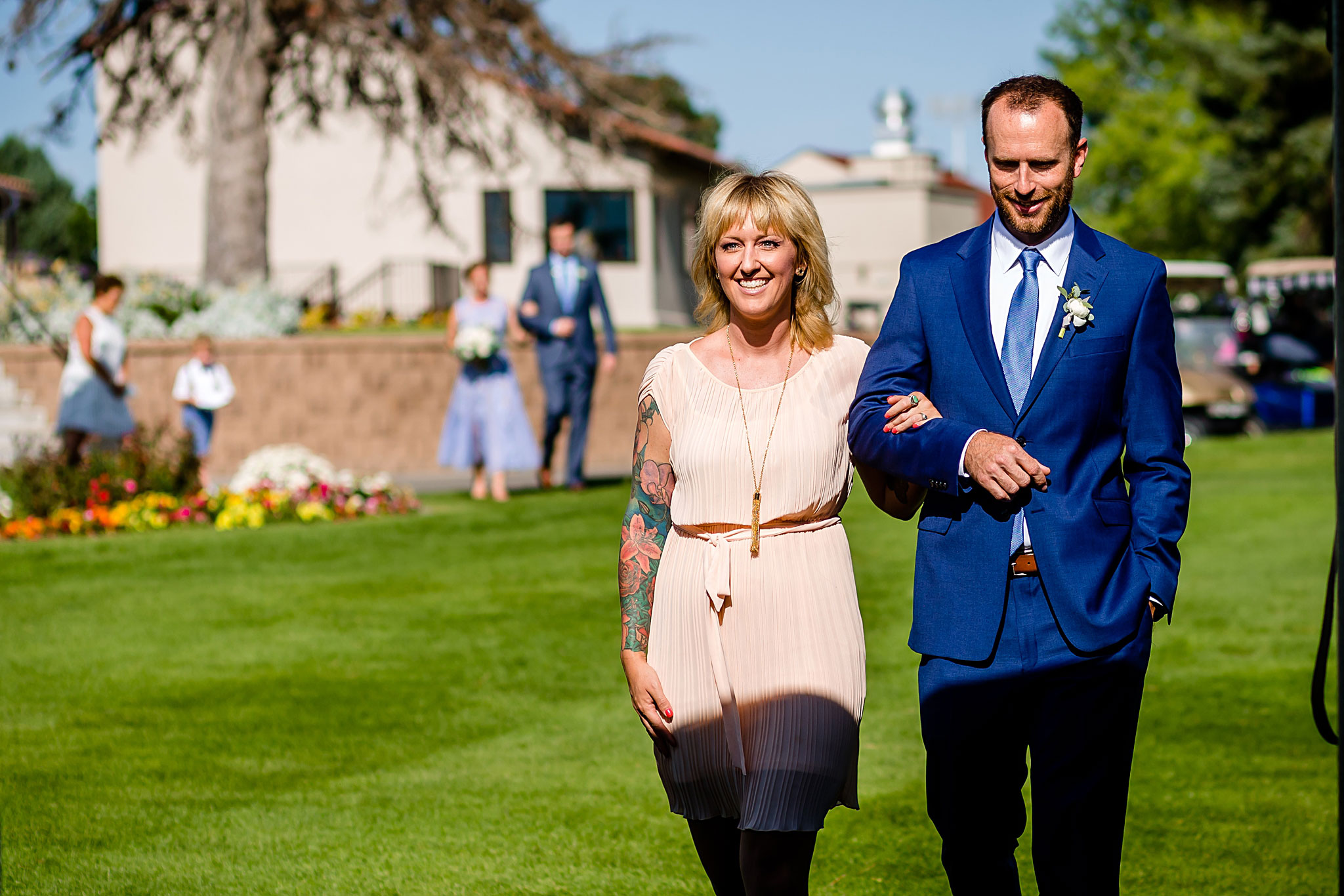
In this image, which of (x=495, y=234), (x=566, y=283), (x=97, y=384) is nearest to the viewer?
(x=97, y=384)

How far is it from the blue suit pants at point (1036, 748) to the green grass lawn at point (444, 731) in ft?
4.85

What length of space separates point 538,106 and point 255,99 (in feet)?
13.0

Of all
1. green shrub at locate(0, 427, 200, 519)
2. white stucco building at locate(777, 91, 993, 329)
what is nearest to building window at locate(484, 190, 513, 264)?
white stucco building at locate(777, 91, 993, 329)

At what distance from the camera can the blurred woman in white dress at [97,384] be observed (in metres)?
13.1

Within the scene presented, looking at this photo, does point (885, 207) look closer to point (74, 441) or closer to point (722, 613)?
point (74, 441)

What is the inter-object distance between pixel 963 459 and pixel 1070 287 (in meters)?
0.47

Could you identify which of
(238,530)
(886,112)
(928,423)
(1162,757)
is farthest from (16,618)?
(886,112)

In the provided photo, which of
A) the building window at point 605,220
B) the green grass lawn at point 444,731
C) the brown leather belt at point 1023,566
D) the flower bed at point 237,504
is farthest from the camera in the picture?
the building window at point 605,220

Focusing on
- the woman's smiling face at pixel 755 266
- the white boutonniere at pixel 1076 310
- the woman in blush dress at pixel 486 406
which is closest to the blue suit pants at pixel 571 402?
the woman in blush dress at pixel 486 406

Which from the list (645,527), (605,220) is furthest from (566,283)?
(605,220)

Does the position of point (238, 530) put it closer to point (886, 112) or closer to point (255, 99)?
point (255, 99)

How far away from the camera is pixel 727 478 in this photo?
11.3ft

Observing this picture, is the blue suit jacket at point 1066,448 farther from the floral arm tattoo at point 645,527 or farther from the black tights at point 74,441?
the black tights at point 74,441

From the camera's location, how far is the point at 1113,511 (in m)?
3.18
